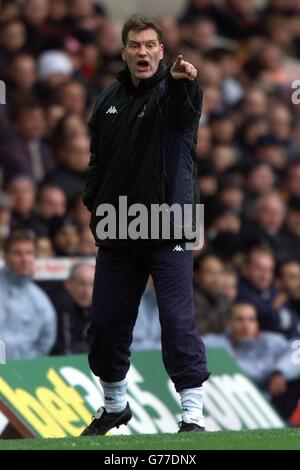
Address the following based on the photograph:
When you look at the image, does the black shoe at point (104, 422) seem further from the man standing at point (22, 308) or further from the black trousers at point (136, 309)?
the man standing at point (22, 308)

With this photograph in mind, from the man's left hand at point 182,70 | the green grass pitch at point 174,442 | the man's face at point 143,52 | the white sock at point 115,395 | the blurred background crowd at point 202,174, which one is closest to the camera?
the green grass pitch at point 174,442

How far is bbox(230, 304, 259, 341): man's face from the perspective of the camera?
13.2 meters

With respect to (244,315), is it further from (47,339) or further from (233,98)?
(233,98)

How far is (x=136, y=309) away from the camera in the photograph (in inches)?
339

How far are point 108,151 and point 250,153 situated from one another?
365 inches

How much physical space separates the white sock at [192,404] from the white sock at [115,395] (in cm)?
44

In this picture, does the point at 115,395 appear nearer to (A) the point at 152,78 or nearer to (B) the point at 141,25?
(A) the point at 152,78

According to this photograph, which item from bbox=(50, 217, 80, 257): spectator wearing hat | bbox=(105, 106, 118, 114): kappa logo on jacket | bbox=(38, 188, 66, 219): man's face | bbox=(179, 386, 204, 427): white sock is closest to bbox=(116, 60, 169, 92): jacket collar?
bbox=(105, 106, 118, 114): kappa logo on jacket

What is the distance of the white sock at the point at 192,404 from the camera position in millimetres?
8516

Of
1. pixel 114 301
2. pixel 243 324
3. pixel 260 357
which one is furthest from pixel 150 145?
pixel 260 357

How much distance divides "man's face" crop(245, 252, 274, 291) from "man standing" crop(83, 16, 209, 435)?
561 cm

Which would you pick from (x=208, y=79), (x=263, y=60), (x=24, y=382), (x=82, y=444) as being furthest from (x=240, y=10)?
(x=82, y=444)

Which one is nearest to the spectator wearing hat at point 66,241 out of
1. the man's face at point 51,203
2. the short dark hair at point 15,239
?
the man's face at point 51,203

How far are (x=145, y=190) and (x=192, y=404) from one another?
1.24 meters
